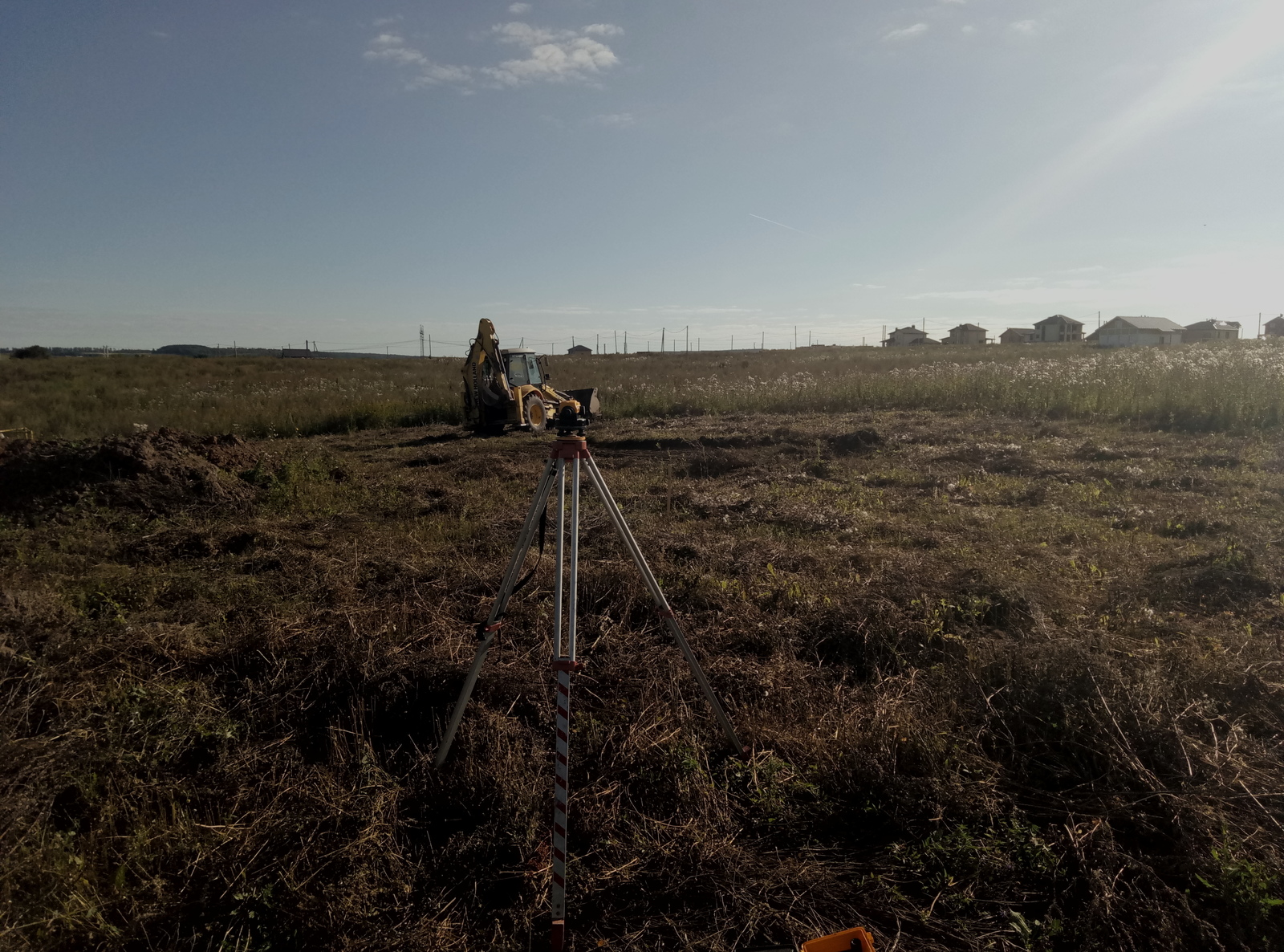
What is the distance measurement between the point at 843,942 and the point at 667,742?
54.2 inches

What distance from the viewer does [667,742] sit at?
349cm

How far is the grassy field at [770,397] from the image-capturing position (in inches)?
561

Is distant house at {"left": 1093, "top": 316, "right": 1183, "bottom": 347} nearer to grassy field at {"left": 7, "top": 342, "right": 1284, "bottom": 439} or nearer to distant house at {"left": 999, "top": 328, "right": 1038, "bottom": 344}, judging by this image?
distant house at {"left": 999, "top": 328, "right": 1038, "bottom": 344}

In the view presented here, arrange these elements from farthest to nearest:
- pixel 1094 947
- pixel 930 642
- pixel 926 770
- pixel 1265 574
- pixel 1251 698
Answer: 1. pixel 1265 574
2. pixel 930 642
3. pixel 1251 698
4. pixel 926 770
5. pixel 1094 947

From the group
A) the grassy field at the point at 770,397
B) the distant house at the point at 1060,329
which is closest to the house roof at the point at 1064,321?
the distant house at the point at 1060,329

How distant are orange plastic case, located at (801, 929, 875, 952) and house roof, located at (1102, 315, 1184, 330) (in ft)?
254

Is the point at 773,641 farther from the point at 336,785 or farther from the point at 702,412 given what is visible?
the point at 702,412

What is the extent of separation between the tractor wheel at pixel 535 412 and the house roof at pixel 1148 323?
68265mm

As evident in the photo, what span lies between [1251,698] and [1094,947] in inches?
82.1

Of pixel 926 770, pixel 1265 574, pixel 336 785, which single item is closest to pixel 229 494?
pixel 336 785

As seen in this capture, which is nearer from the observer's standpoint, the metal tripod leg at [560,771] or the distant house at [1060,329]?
the metal tripod leg at [560,771]

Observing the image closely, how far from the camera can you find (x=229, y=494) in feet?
29.5

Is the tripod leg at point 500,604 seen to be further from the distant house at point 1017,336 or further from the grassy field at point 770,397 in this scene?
the distant house at point 1017,336

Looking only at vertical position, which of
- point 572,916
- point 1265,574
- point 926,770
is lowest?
point 572,916
